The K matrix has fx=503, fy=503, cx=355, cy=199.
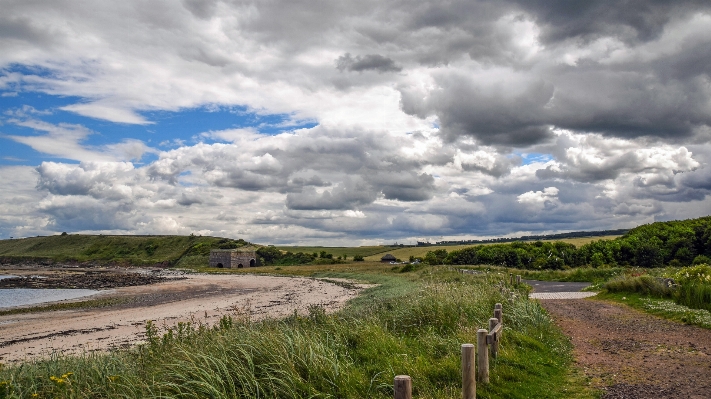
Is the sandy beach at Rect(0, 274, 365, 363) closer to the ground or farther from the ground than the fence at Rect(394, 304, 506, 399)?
closer to the ground

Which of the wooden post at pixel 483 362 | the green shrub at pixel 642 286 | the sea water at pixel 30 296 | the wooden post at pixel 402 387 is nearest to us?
the wooden post at pixel 402 387

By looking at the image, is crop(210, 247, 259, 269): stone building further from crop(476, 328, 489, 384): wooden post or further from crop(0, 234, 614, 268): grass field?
crop(476, 328, 489, 384): wooden post

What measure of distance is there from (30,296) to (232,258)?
195ft

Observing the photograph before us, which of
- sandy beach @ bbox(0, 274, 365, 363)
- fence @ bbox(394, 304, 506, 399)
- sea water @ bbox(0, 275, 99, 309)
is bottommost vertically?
sea water @ bbox(0, 275, 99, 309)

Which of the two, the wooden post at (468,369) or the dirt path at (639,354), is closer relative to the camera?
the wooden post at (468,369)

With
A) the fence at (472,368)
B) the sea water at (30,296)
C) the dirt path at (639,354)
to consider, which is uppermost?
the fence at (472,368)

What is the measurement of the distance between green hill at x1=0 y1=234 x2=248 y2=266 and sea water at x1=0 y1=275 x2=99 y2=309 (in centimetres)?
6308

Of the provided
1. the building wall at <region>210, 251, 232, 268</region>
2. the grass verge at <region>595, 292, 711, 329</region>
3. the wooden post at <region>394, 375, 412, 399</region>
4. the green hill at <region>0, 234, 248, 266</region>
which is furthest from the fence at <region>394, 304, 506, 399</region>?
the green hill at <region>0, 234, 248, 266</region>

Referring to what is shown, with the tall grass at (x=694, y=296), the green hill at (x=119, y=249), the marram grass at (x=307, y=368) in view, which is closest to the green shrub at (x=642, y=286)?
the tall grass at (x=694, y=296)

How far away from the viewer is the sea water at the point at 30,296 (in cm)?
4088

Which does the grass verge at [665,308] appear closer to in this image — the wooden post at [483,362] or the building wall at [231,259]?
the wooden post at [483,362]

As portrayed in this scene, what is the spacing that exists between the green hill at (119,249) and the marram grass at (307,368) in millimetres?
110682

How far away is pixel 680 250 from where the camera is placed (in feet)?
197

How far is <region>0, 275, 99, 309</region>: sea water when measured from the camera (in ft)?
134
